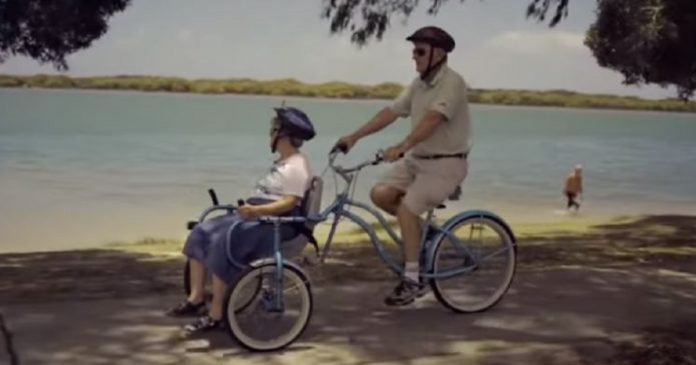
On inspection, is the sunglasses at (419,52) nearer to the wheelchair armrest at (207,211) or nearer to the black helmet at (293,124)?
the black helmet at (293,124)

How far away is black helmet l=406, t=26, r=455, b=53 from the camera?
530 cm

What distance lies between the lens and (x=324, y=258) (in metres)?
5.52

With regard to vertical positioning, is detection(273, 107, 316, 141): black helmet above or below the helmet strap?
below

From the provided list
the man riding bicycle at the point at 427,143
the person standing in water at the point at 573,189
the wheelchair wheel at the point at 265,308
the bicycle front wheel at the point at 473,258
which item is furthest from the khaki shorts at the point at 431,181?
the person standing in water at the point at 573,189

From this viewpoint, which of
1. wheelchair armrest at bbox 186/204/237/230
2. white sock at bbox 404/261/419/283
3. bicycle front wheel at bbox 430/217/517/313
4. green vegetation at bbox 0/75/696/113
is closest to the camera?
wheelchair armrest at bbox 186/204/237/230

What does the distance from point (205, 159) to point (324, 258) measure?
58.3ft

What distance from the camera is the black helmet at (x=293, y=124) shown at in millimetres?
4883

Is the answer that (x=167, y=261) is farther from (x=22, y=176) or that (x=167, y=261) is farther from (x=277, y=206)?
(x=22, y=176)

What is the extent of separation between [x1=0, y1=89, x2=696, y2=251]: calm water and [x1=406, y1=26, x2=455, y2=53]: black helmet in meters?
7.42

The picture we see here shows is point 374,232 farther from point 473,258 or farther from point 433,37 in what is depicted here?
point 433,37

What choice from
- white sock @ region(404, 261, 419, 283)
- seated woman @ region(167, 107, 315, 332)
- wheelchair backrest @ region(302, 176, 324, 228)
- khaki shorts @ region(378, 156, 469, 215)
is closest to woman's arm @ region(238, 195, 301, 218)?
seated woman @ region(167, 107, 315, 332)

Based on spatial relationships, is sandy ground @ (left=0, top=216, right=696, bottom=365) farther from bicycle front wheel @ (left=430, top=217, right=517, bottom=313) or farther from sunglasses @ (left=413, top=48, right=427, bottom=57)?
sunglasses @ (left=413, top=48, right=427, bottom=57)

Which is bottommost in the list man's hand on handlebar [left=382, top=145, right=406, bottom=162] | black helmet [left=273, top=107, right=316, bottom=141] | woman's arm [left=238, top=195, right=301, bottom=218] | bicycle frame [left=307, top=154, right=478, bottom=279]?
bicycle frame [left=307, top=154, right=478, bottom=279]

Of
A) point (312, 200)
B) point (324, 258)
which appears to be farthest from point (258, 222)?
point (324, 258)
